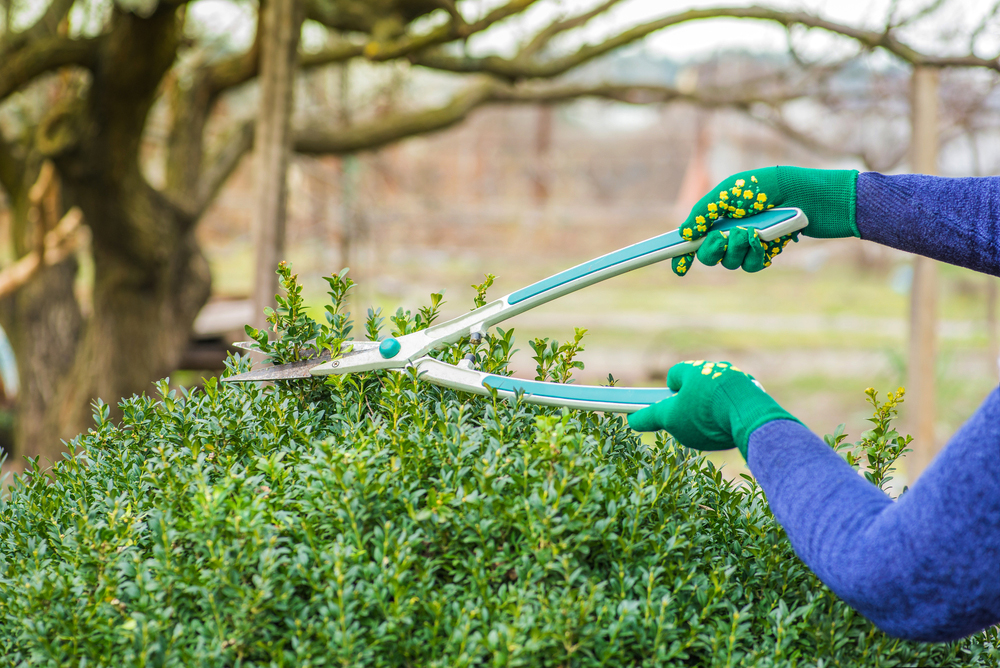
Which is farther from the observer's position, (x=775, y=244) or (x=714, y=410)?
(x=775, y=244)

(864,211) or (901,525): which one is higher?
(864,211)

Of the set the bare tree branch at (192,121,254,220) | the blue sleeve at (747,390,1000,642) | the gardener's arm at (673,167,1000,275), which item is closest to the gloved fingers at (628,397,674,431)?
the blue sleeve at (747,390,1000,642)

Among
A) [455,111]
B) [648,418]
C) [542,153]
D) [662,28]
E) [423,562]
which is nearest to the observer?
[423,562]

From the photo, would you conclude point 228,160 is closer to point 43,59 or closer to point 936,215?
point 43,59

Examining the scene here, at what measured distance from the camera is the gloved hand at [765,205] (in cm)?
150

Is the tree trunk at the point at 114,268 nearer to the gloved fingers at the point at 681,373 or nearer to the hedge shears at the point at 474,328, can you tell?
the hedge shears at the point at 474,328

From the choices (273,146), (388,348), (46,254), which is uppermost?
(273,146)

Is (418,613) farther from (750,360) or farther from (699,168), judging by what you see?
(699,168)

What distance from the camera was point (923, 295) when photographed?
14.0 feet

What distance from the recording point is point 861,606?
105 cm

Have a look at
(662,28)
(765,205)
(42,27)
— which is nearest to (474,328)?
(765,205)

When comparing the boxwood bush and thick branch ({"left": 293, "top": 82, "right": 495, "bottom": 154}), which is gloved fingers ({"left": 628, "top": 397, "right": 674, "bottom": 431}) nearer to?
the boxwood bush

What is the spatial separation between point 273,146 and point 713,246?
3109 mm

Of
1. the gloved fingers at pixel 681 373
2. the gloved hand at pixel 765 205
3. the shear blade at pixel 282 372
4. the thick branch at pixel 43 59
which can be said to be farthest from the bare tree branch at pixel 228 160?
the gloved fingers at pixel 681 373
